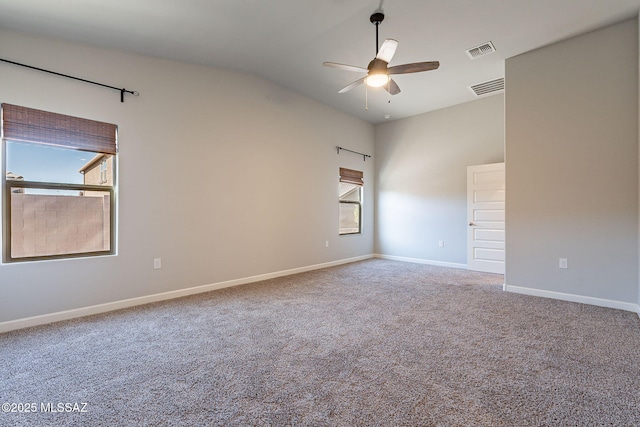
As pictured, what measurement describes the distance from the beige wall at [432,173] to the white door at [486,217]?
0.57ft

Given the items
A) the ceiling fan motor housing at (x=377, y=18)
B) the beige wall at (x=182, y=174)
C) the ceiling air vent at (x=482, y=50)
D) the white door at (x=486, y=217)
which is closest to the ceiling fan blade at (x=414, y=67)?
the ceiling fan motor housing at (x=377, y=18)

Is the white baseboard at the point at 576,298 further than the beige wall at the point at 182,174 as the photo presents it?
Yes

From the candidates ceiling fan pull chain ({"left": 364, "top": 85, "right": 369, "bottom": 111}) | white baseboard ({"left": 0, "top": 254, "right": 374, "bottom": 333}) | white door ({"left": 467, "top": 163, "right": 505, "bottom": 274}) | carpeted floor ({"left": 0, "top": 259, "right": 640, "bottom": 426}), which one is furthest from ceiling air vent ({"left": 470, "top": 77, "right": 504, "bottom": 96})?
white baseboard ({"left": 0, "top": 254, "right": 374, "bottom": 333})

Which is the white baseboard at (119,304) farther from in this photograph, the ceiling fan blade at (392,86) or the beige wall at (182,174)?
the ceiling fan blade at (392,86)

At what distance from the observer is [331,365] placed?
82.2 inches

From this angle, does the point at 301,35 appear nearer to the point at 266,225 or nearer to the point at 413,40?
the point at 413,40

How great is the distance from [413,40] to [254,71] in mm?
2305

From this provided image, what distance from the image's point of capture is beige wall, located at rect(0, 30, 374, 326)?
9.59 ft

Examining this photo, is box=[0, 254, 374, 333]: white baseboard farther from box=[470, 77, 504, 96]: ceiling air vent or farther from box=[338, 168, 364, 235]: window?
box=[470, 77, 504, 96]: ceiling air vent

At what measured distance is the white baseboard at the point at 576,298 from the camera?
325 cm

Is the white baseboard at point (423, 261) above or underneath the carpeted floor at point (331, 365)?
above

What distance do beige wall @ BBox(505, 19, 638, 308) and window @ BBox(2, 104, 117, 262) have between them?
516 cm

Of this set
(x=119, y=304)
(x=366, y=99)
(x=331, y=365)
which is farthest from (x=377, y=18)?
(x=119, y=304)

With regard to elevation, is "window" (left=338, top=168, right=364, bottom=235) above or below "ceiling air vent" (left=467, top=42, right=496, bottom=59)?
below
